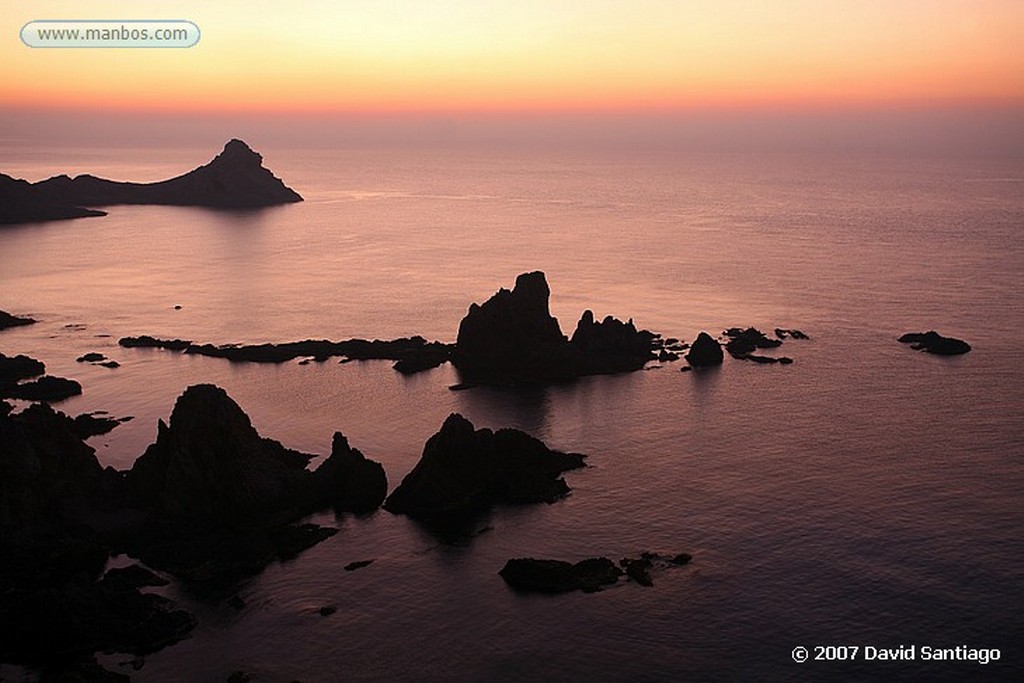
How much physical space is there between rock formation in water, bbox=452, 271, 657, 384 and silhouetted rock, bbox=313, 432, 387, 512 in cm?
3775

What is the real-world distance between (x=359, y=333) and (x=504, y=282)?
50104 millimetres

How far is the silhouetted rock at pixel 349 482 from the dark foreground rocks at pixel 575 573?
15481 mm

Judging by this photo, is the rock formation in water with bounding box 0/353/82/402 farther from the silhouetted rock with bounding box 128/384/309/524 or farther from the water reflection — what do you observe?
the water reflection

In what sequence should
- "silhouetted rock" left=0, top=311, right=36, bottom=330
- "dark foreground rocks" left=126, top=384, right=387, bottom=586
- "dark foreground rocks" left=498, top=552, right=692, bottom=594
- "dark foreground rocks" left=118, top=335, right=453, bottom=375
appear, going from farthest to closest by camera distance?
"silhouetted rock" left=0, top=311, right=36, bottom=330 < "dark foreground rocks" left=118, top=335, right=453, bottom=375 < "dark foreground rocks" left=126, top=384, right=387, bottom=586 < "dark foreground rocks" left=498, top=552, right=692, bottom=594

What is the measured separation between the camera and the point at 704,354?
396ft

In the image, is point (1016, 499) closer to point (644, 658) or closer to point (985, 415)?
point (985, 415)

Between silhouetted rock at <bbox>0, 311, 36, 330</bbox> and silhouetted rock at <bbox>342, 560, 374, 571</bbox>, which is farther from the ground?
silhouetted rock at <bbox>0, 311, 36, 330</bbox>

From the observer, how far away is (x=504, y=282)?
7411 inches

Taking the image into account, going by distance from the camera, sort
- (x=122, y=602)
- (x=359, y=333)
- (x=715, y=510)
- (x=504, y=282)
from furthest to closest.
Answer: (x=504, y=282) < (x=359, y=333) < (x=715, y=510) < (x=122, y=602)

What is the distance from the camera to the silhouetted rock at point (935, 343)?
124 metres

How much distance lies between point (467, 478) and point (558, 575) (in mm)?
17105

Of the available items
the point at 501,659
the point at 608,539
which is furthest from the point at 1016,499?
the point at 501,659

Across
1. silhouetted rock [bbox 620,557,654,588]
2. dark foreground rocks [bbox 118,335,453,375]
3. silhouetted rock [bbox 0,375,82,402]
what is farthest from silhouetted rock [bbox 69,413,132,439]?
silhouetted rock [bbox 620,557,654,588]

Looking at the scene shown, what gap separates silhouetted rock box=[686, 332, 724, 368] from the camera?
395 ft
